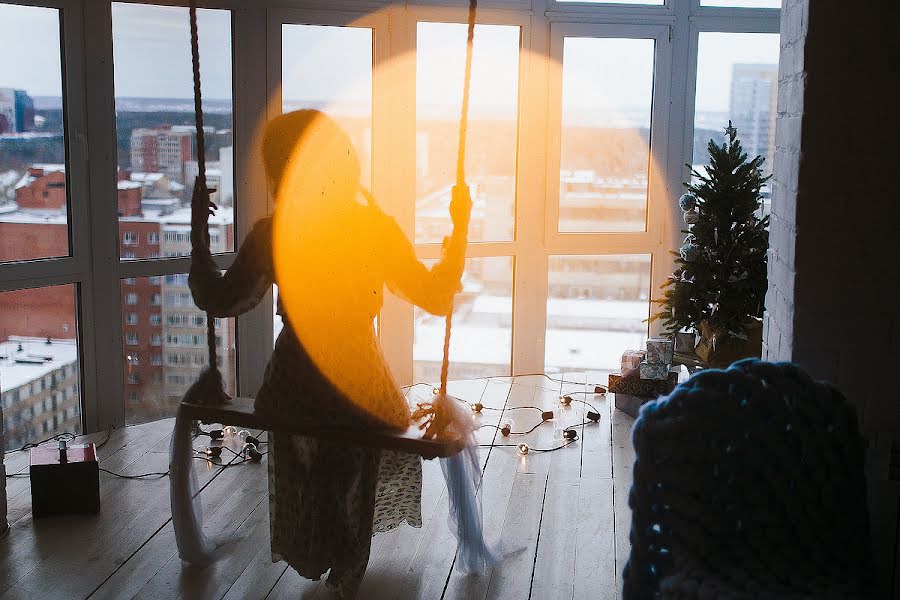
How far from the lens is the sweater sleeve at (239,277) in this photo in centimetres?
282

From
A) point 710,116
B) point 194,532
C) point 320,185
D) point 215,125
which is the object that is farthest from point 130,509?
point 710,116

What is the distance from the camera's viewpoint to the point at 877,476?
2.17m

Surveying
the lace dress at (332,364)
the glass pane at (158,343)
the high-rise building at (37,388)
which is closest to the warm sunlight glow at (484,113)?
the glass pane at (158,343)

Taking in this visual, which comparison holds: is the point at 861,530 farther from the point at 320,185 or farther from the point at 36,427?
the point at 36,427

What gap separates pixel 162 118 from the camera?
4.66 meters

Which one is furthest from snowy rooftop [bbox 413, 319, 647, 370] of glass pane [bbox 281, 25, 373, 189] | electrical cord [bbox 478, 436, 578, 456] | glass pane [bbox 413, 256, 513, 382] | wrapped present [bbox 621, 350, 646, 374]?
electrical cord [bbox 478, 436, 578, 456]

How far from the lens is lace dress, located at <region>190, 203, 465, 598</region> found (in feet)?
9.08

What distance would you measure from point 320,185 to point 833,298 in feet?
4.49

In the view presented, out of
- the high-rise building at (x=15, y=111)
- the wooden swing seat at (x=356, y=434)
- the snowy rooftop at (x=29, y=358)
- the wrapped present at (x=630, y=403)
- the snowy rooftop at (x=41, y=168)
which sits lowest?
the wrapped present at (x=630, y=403)

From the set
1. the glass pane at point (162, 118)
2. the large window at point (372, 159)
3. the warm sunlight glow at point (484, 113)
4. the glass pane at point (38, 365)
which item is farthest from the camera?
the warm sunlight glow at point (484, 113)

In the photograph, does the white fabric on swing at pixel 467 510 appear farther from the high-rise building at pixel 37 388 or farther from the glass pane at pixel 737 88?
the glass pane at pixel 737 88

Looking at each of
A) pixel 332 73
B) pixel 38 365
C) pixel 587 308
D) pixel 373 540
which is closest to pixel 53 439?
pixel 38 365

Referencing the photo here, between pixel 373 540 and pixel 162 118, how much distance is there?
2367 mm

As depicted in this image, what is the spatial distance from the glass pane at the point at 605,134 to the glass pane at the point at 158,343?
7.04 feet
